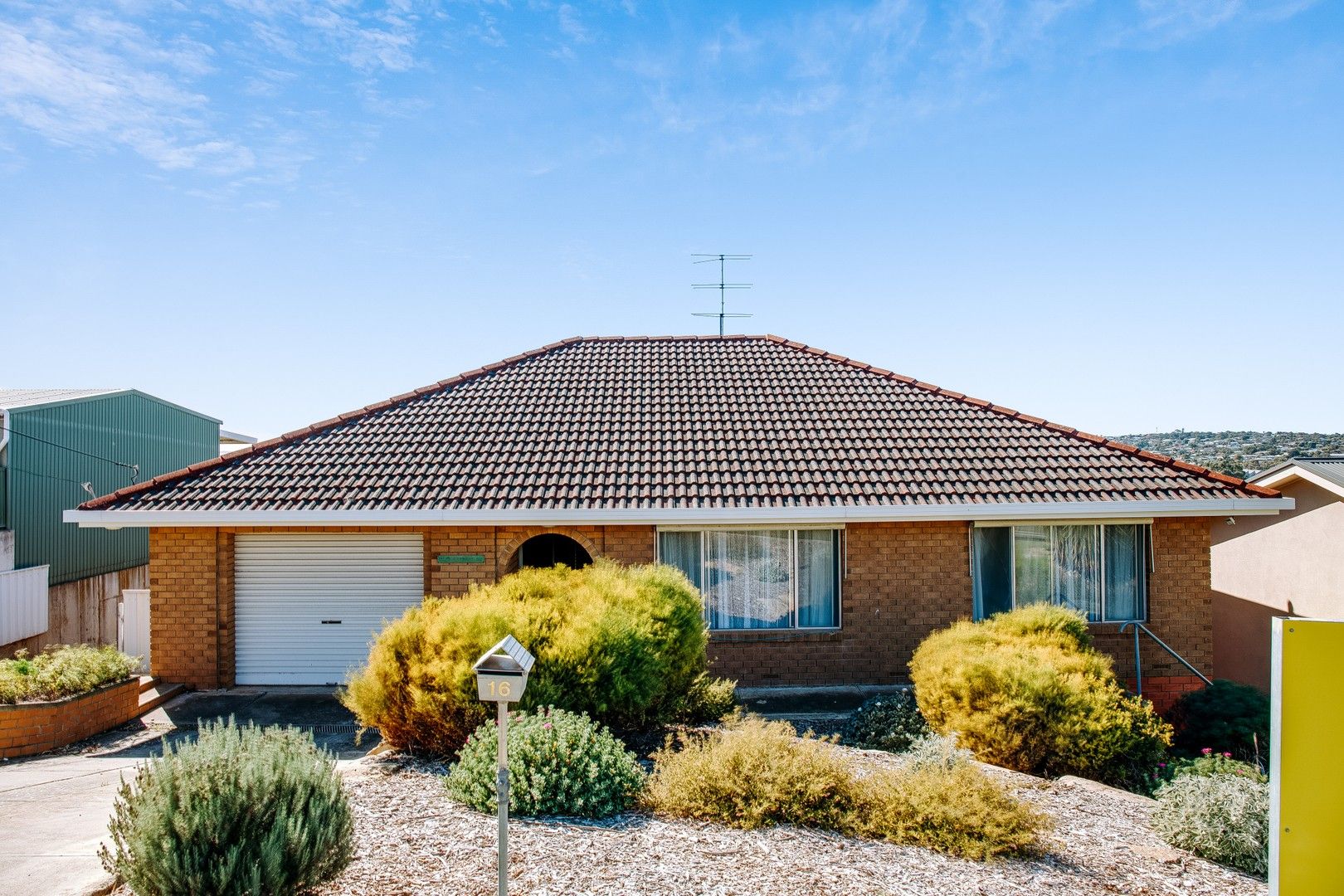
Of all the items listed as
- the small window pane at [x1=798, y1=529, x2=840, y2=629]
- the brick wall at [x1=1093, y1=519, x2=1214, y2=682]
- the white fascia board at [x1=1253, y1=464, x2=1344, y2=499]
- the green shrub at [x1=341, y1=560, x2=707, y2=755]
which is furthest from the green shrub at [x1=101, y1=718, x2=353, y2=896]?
the white fascia board at [x1=1253, y1=464, x2=1344, y2=499]

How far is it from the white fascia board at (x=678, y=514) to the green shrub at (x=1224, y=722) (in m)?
2.34

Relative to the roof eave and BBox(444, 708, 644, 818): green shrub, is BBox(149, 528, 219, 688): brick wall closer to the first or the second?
BBox(444, 708, 644, 818): green shrub

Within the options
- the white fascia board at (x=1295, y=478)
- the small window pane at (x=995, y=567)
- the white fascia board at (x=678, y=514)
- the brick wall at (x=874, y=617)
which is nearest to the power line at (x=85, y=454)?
the white fascia board at (x=678, y=514)

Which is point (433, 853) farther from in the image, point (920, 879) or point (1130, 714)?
point (1130, 714)

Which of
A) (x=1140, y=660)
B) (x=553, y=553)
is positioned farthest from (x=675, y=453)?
(x=1140, y=660)

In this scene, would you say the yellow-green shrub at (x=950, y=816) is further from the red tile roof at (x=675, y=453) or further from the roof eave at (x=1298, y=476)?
the roof eave at (x=1298, y=476)

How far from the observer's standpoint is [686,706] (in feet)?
27.8

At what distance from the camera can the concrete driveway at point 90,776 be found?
5.46 m

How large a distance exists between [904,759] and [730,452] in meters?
5.87

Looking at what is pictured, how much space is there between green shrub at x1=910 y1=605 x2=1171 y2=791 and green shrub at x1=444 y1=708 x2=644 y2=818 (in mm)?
3579

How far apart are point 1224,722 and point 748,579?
587 centimetres

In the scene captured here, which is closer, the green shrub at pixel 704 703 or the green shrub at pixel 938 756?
the green shrub at pixel 938 756

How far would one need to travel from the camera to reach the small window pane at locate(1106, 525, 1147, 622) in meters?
11.6

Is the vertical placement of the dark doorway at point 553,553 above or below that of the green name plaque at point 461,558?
below
